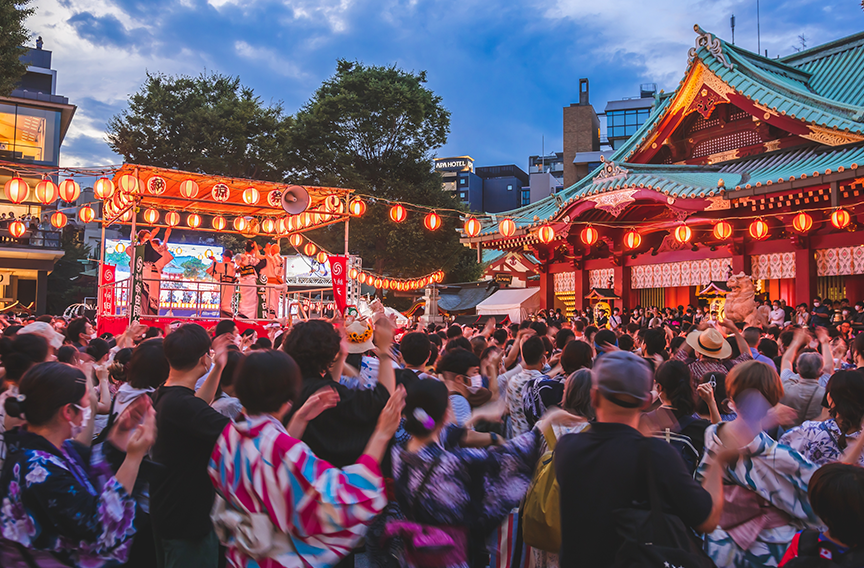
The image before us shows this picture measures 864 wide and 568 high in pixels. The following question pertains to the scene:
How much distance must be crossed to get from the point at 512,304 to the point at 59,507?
2418 cm

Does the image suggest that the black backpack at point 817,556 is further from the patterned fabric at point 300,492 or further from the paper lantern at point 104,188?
the paper lantern at point 104,188

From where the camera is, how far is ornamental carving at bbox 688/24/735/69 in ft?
47.0

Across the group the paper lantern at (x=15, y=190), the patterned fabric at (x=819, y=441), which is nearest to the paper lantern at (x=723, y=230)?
the patterned fabric at (x=819, y=441)

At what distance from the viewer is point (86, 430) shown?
3244mm

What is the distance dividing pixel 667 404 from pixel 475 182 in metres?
57.0

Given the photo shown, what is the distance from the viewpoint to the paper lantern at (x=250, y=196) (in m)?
15.2

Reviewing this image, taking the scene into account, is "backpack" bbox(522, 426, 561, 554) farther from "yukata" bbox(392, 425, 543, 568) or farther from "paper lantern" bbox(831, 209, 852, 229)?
"paper lantern" bbox(831, 209, 852, 229)

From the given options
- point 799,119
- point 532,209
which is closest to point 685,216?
point 799,119

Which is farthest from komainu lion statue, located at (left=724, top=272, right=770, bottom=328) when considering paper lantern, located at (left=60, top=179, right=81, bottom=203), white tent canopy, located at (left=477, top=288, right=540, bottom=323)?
paper lantern, located at (left=60, top=179, right=81, bottom=203)

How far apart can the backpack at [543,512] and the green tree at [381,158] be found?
26371 millimetres

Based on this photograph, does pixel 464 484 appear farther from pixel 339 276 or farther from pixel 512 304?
pixel 512 304

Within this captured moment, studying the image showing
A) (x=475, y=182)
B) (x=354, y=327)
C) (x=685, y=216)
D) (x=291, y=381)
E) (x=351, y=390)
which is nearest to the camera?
(x=291, y=381)

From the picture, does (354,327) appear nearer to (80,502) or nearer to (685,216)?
(80,502)

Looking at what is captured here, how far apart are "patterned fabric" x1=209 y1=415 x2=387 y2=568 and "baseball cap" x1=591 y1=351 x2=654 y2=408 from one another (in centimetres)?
93
